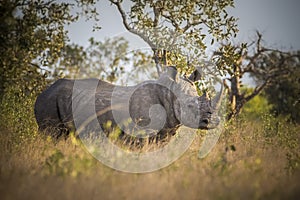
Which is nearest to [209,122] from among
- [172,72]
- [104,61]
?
[172,72]

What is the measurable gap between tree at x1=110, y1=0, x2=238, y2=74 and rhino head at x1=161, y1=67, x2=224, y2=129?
2.37 metres

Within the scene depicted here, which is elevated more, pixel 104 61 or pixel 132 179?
pixel 104 61

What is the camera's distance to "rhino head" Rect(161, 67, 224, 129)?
6.48m

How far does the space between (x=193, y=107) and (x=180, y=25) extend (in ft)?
13.5

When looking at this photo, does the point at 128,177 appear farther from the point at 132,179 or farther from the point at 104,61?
the point at 104,61

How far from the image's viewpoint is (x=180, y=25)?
996cm

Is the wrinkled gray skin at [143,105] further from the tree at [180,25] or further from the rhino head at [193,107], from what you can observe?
the tree at [180,25]

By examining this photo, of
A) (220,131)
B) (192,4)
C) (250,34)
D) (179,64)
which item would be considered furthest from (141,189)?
(250,34)

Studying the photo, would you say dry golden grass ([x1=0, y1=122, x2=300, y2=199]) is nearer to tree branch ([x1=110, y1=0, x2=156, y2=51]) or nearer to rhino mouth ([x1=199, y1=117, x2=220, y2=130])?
rhino mouth ([x1=199, y1=117, x2=220, y2=130])

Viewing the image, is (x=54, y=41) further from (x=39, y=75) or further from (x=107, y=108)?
(x=107, y=108)

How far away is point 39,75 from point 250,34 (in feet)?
47.2

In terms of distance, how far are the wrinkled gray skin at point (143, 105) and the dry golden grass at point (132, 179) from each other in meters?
0.86

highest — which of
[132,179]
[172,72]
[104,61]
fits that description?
[104,61]

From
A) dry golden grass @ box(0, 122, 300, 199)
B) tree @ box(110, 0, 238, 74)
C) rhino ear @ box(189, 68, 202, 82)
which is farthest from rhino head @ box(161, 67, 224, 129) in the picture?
tree @ box(110, 0, 238, 74)
